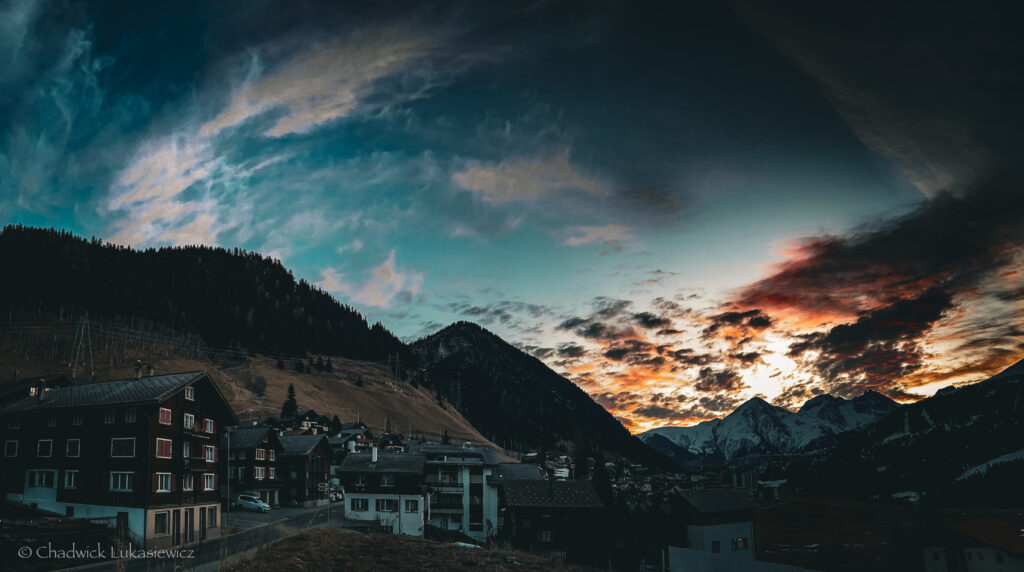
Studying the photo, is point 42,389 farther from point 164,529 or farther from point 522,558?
point 522,558

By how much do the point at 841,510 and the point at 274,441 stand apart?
7991cm

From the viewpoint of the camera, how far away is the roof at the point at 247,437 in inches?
3593

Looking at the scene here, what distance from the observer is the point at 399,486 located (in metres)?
79.9

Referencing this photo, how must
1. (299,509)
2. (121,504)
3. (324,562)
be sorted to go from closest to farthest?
(324,562), (121,504), (299,509)

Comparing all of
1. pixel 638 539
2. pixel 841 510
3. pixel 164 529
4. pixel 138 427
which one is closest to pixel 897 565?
pixel 841 510

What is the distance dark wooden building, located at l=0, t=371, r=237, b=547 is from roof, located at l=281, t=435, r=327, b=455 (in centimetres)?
3943

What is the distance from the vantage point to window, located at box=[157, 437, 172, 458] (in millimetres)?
53625

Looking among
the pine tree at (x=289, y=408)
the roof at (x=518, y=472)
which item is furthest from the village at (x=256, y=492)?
the pine tree at (x=289, y=408)

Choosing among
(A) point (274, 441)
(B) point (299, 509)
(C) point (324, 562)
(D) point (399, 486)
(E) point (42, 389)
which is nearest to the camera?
(C) point (324, 562)

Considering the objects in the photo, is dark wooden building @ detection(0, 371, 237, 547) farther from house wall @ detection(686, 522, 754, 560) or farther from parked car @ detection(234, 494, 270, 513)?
house wall @ detection(686, 522, 754, 560)

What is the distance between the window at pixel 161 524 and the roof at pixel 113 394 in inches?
395

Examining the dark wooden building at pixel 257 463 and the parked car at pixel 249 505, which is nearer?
the parked car at pixel 249 505

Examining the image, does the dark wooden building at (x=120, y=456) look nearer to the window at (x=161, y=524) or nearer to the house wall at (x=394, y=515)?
the window at (x=161, y=524)

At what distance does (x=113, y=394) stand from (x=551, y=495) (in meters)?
53.2
